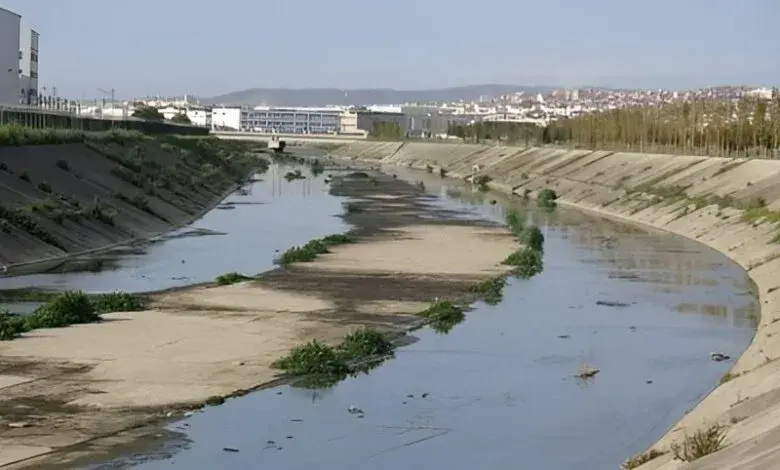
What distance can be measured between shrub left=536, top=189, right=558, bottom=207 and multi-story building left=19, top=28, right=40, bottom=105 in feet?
142

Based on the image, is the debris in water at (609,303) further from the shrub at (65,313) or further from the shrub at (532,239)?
the shrub at (532,239)

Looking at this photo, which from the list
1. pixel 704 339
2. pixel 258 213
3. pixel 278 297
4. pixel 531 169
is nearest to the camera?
pixel 704 339

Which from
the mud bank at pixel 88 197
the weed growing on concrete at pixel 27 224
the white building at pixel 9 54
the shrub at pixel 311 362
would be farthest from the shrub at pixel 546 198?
the shrub at pixel 311 362

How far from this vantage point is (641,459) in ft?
59.7

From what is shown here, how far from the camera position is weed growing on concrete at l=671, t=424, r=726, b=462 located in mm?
16031

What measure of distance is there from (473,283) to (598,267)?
9120 mm

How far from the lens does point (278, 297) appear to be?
35.3 metres

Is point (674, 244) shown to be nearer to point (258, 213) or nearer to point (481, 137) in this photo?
point (258, 213)

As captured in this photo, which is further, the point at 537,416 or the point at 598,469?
the point at 537,416

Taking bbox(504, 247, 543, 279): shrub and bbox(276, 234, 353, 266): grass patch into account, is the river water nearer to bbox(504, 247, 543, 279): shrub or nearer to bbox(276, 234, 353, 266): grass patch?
bbox(504, 247, 543, 279): shrub

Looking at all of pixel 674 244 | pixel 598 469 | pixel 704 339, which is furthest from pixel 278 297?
pixel 674 244

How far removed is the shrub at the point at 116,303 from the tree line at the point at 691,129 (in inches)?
2354

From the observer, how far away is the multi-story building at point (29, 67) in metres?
113

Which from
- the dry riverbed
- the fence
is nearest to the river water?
the dry riverbed
